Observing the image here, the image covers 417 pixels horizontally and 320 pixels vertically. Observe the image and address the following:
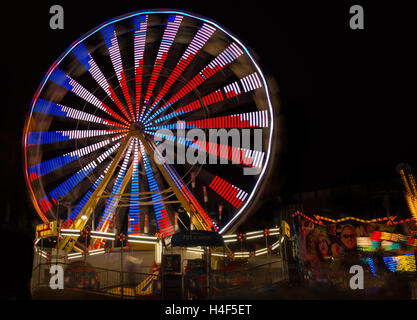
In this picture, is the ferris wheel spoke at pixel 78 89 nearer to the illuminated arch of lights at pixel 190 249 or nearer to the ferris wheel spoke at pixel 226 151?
the ferris wheel spoke at pixel 226 151

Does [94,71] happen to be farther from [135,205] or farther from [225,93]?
[135,205]

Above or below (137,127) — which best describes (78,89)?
above

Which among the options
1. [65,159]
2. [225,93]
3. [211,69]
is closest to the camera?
[225,93]

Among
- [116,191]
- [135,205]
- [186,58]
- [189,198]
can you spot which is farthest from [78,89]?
[189,198]

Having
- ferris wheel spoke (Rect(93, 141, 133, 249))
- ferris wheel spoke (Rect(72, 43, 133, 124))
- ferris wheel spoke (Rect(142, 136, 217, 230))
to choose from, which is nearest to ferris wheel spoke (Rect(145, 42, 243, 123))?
ferris wheel spoke (Rect(142, 136, 217, 230))

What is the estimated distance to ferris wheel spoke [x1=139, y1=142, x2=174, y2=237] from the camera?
13445mm

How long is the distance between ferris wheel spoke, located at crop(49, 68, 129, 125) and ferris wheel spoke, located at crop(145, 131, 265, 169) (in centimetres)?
150

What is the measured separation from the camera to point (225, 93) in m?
12.5

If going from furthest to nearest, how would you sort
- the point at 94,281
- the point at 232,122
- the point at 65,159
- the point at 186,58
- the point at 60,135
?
1. the point at 60,135
2. the point at 65,159
3. the point at 186,58
4. the point at 232,122
5. the point at 94,281

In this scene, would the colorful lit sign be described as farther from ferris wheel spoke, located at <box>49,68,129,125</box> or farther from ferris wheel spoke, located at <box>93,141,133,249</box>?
ferris wheel spoke, located at <box>49,68,129,125</box>

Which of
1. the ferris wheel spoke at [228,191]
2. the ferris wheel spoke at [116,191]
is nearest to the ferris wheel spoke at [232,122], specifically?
the ferris wheel spoke at [228,191]

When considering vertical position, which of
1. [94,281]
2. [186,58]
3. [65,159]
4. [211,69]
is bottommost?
[94,281]

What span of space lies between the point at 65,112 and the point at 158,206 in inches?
171
